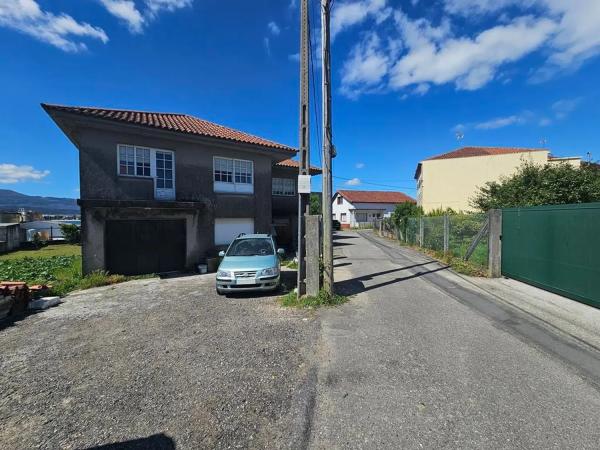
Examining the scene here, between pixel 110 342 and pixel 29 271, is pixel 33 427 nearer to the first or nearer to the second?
pixel 110 342

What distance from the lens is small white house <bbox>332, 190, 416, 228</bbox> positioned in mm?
56750

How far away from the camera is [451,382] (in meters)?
3.54

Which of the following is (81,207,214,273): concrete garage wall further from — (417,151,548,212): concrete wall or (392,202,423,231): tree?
(417,151,548,212): concrete wall

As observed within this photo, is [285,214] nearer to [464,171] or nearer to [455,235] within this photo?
[455,235]

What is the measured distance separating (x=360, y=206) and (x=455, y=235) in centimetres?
4451

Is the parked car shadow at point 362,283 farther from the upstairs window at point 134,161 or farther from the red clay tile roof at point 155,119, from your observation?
the upstairs window at point 134,161

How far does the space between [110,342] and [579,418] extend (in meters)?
6.27

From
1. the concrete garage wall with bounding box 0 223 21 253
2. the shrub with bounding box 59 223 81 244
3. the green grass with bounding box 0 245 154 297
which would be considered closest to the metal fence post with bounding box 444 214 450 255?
the green grass with bounding box 0 245 154 297

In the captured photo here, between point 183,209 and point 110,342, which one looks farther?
point 183,209

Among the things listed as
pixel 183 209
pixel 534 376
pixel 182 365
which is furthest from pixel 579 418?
pixel 183 209

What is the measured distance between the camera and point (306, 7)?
7.17 meters

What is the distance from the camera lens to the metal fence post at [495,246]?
954cm

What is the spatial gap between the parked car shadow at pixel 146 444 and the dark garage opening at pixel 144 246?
9.50 metres

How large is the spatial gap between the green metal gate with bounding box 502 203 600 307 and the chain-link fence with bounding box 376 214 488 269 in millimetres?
1200
